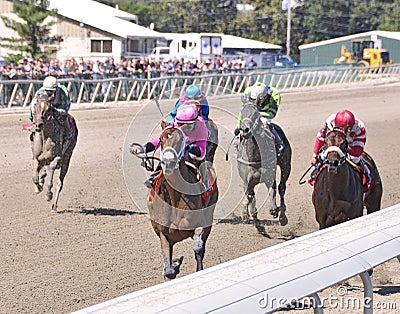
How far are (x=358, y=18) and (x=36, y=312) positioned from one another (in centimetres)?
8193

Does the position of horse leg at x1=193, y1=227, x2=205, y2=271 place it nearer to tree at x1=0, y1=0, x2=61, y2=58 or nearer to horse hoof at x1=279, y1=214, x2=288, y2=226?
horse hoof at x1=279, y1=214, x2=288, y2=226

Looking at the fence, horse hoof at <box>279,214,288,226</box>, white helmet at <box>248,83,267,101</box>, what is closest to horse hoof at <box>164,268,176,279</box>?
white helmet at <box>248,83,267,101</box>

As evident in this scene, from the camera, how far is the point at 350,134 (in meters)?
6.87

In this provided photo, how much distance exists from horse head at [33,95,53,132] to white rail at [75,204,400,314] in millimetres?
5768

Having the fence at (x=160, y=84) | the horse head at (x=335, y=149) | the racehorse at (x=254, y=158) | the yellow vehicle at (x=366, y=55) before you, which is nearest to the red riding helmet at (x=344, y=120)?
the horse head at (x=335, y=149)

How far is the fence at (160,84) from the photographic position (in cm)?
2011

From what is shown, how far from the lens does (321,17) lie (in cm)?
8125

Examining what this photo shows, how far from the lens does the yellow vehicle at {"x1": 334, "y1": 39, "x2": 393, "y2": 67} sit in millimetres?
47656

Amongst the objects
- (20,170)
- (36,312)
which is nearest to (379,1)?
(20,170)

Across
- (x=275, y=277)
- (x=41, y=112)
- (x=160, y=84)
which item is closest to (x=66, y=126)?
(x=41, y=112)

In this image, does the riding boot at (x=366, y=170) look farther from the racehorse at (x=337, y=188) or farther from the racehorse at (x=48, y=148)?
the racehorse at (x=48, y=148)

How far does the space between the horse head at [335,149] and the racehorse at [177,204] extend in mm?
1030

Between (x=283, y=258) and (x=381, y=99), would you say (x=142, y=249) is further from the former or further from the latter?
(x=381, y=99)

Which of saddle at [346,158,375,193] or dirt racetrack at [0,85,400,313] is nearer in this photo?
dirt racetrack at [0,85,400,313]
